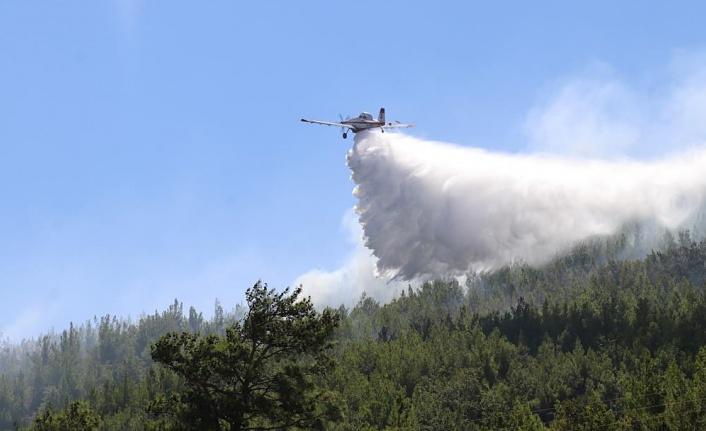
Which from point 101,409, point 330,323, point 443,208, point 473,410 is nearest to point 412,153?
point 443,208

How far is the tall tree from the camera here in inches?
1556

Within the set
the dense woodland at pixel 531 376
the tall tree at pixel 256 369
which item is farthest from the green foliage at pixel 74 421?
the tall tree at pixel 256 369

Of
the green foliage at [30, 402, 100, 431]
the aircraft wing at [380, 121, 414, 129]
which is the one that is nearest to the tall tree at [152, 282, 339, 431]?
the green foliage at [30, 402, 100, 431]

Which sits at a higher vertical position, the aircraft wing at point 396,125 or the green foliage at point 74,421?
the aircraft wing at point 396,125

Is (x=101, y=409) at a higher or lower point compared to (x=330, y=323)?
higher

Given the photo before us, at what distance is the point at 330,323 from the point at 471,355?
3711 inches

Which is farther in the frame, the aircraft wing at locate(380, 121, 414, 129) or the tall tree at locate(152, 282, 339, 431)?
the aircraft wing at locate(380, 121, 414, 129)

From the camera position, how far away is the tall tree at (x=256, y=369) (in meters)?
39.5

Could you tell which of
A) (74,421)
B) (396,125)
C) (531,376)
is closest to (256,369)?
(74,421)

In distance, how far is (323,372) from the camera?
4097 centimetres

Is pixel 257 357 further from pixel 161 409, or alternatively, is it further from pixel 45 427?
pixel 45 427

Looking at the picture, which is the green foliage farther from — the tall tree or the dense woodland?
the tall tree

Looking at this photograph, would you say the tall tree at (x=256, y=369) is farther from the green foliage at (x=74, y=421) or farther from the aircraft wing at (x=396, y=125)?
the aircraft wing at (x=396, y=125)

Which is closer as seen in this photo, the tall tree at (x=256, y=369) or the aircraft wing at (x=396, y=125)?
the tall tree at (x=256, y=369)
